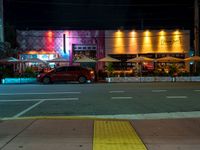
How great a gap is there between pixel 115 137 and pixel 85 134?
2.72 feet

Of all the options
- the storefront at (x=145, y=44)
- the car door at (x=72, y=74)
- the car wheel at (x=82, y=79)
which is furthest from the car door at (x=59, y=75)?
the storefront at (x=145, y=44)

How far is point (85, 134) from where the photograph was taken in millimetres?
9688

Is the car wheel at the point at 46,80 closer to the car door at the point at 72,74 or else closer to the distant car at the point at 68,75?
the distant car at the point at 68,75

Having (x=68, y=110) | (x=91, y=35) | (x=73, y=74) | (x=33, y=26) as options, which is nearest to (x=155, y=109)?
(x=68, y=110)

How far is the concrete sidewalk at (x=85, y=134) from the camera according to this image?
27.4 ft

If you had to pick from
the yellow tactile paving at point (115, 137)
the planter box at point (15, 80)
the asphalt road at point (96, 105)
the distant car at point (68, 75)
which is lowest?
the yellow tactile paving at point (115, 137)

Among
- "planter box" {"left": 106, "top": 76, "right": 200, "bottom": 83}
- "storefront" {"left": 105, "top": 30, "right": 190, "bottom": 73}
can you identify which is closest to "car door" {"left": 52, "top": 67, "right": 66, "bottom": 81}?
"planter box" {"left": 106, "top": 76, "right": 200, "bottom": 83}

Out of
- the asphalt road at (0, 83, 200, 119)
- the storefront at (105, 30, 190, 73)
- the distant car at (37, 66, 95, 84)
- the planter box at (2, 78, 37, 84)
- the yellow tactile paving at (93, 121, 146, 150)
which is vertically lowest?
the yellow tactile paving at (93, 121, 146, 150)

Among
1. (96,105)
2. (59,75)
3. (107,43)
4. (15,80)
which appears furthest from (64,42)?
(96,105)

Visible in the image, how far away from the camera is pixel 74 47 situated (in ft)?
152

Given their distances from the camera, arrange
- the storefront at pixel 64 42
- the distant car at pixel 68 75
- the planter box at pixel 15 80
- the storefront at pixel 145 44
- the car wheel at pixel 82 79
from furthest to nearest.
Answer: the storefront at pixel 145 44
the storefront at pixel 64 42
the planter box at pixel 15 80
the car wheel at pixel 82 79
the distant car at pixel 68 75

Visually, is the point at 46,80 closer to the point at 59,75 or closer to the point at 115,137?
the point at 59,75

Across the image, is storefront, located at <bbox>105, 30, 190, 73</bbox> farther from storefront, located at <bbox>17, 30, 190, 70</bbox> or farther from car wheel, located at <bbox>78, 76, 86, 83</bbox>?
car wheel, located at <bbox>78, 76, 86, 83</bbox>

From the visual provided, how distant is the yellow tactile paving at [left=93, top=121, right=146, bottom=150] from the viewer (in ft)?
27.2
